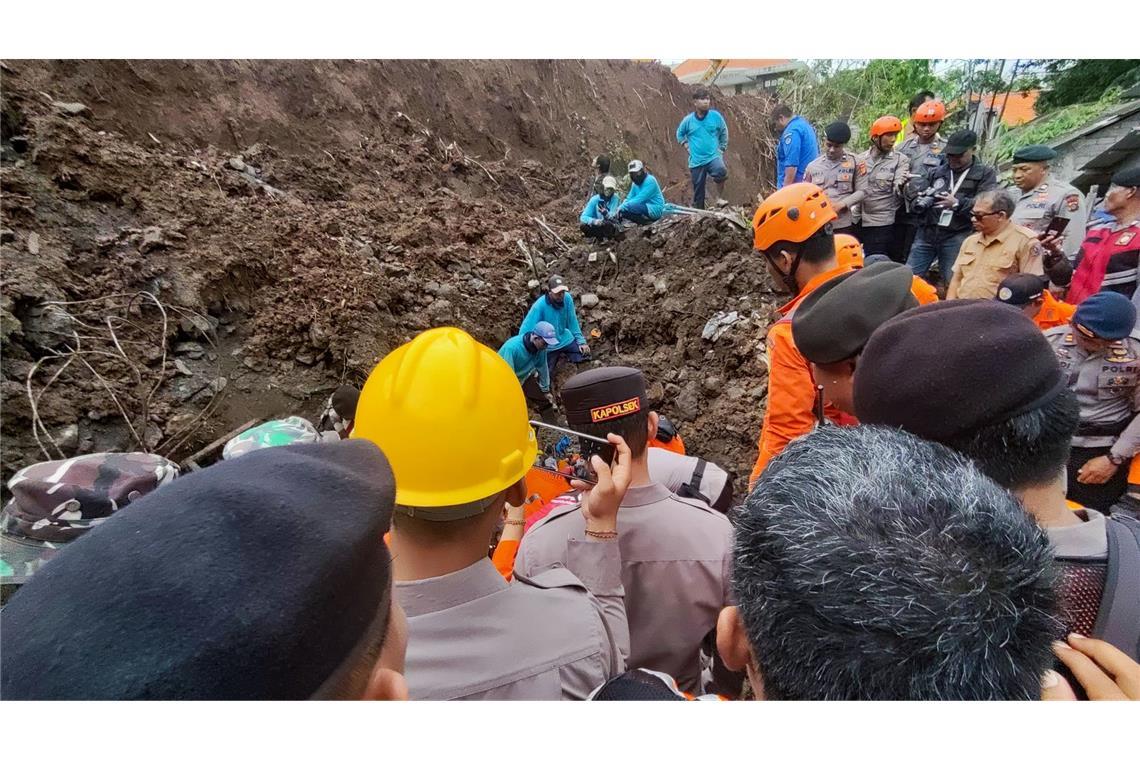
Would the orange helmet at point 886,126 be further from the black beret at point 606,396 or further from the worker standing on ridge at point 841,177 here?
the black beret at point 606,396

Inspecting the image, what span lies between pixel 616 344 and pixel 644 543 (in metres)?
6.12

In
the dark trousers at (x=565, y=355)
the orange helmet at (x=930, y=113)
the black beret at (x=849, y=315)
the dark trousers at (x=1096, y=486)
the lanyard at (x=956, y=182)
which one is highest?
the orange helmet at (x=930, y=113)

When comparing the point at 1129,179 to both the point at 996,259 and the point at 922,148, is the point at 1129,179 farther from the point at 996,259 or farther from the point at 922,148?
the point at 922,148

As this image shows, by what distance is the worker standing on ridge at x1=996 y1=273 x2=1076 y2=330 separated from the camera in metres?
3.42

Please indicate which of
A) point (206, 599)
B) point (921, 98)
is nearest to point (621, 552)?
point (206, 599)

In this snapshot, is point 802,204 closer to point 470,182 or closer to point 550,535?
point 550,535

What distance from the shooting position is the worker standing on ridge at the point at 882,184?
5.87m

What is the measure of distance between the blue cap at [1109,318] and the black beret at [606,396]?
2.36 m

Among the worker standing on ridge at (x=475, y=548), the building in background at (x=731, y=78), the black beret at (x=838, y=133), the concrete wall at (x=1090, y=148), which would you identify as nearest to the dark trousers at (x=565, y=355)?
the black beret at (x=838, y=133)

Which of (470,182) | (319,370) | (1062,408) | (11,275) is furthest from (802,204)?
(470,182)

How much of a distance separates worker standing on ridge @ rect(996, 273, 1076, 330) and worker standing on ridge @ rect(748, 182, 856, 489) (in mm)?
1674

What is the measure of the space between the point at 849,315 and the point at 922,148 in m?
5.51

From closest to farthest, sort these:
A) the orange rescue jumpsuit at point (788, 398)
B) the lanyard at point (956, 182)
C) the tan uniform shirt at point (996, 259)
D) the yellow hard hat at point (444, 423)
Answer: the yellow hard hat at point (444, 423) < the orange rescue jumpsuit at point (788, 398) < the tan uniform shirt at point (996, 259) < the lanyard at point (956, 182)

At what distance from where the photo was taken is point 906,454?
86cm
